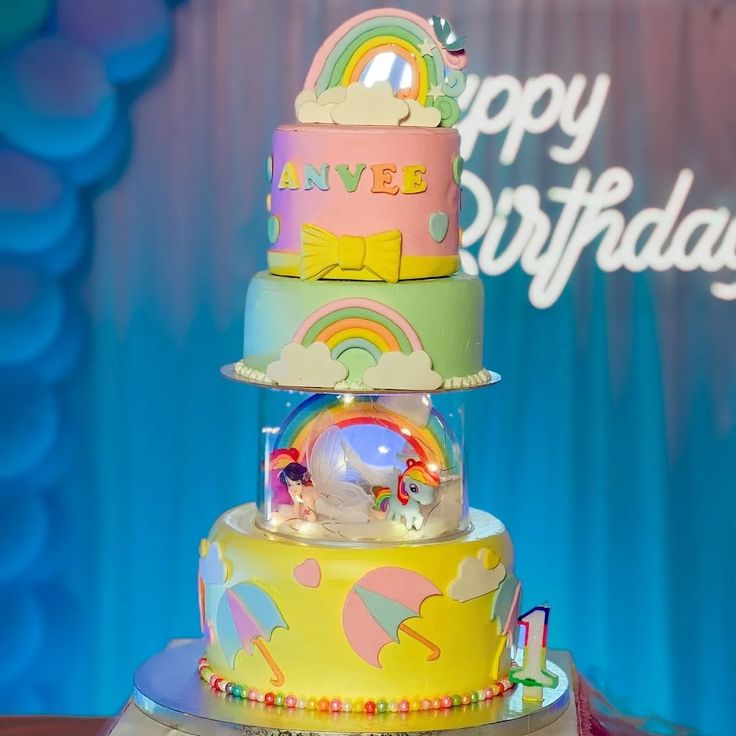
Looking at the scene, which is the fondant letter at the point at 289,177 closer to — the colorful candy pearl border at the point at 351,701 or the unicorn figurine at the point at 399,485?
the unicorn figurine at the point at 399,485

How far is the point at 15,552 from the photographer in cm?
529

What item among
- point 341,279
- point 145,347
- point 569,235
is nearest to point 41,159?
point 145,347

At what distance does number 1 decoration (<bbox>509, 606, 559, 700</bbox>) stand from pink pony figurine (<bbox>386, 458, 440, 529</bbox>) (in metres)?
0.36

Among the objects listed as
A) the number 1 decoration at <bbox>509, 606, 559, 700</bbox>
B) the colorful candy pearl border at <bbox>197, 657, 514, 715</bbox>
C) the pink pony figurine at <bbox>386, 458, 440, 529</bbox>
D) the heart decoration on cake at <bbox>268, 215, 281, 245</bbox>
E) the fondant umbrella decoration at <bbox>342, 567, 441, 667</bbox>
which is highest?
the heart decoration on cake at <bbox>268, 215, 281, 245</bbox>

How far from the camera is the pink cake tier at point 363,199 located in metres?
3.19

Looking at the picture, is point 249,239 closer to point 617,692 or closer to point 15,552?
point 15,552

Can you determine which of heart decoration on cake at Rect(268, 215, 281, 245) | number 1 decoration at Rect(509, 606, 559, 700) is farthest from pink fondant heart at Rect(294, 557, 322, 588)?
heart decoration on cake at Rect(268, 215, 281, 245)

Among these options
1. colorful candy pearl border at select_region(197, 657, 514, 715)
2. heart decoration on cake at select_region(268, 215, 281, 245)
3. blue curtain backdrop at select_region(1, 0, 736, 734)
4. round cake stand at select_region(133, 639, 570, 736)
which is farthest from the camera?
blue curtain backdrop at select_region(1, 0, 736, 734)

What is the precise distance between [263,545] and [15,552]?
2287mm

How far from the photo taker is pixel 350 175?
3184 millimetres

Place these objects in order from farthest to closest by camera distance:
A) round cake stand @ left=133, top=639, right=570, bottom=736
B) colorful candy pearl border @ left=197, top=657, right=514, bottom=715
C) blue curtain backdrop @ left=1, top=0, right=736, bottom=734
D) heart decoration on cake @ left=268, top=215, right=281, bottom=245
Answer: blue curtain backdrop @ left=1, top=0, right=736, bottom=734 < heart decoration on cake @ left=268, top=215, right=281, bottom=245 < colorful candy pearl border @ left=197, top=657, right=514, bottom=715 < round cake stand @ left=133, top=639, right=570, bottom=736

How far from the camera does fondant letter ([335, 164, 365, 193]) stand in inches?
125

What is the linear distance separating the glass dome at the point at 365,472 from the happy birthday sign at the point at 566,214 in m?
1.84

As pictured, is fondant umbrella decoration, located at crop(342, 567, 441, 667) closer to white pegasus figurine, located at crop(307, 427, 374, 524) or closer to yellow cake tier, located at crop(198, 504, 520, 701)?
yellow cake tier, located at crop(198, 504, 520, 701)
